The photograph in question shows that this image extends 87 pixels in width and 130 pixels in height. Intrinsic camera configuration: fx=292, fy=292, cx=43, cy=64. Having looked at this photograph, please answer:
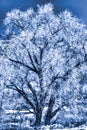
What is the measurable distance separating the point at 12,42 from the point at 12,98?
3848mm

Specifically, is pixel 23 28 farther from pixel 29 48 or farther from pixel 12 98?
pixel 12 98

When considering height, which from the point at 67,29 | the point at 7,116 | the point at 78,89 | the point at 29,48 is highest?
the point at 67,29

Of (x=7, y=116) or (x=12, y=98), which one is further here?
(x=7, y=116)

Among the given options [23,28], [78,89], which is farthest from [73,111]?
[23,28]

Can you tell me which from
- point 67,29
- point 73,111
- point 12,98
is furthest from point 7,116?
point 67,29

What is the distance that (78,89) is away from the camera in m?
18.4

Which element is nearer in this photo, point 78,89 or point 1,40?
point 78,89

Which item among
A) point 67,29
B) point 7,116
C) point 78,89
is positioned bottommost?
point 7,116

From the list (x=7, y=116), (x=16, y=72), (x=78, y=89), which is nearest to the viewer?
(x=78, y=89)

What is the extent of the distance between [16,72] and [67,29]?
4642mm

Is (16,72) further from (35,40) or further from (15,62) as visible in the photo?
(35,40)

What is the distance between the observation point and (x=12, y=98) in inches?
792

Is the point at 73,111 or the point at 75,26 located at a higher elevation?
the point at 75,26

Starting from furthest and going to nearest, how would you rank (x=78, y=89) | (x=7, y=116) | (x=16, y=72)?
(x=7, y=116) → (x=16, y=72) → (x=78, y=89)
